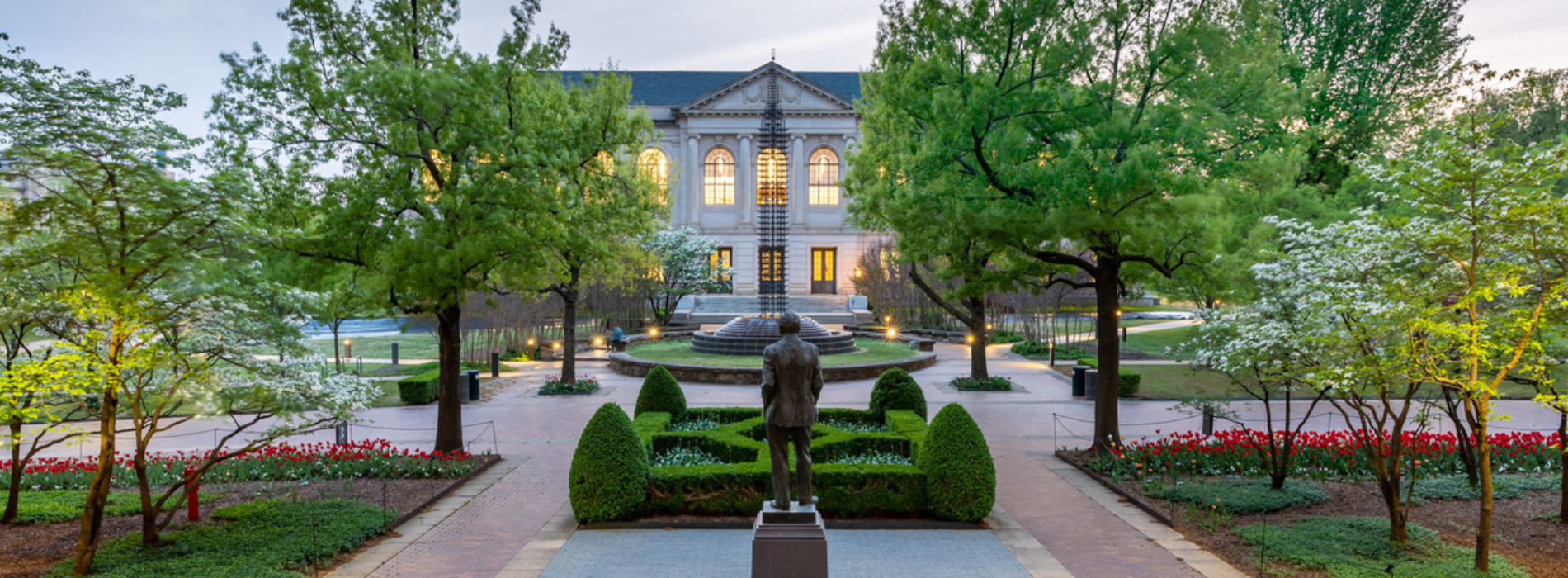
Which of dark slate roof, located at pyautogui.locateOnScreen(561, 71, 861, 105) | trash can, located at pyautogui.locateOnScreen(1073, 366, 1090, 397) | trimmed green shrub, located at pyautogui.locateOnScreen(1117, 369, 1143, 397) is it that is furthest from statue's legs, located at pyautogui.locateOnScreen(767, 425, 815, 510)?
dark slate roof, located at pyautogui.locateOnScreen(561, 71, 861, 105)

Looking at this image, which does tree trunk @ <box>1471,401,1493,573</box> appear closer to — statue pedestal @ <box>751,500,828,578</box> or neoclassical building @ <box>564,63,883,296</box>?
statue pedestal @ <box>751,500,828,578</box>

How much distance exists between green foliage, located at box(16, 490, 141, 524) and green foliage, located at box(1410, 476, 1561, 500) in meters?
17.3

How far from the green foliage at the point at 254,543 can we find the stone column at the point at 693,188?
152ft

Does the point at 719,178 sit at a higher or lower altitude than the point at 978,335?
higher

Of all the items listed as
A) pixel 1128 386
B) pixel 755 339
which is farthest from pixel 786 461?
pixel 755 339

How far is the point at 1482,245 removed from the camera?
7.46 meters

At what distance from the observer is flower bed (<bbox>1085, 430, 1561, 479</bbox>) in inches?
469

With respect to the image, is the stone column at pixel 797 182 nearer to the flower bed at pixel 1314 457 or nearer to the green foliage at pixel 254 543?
the flower bed at pixel 1314 457

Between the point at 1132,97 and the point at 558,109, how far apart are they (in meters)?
12.4

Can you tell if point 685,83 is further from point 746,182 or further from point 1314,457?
point 1314,457

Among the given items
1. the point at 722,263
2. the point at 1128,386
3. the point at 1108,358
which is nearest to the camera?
the point at 1108,358

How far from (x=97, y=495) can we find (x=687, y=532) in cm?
612

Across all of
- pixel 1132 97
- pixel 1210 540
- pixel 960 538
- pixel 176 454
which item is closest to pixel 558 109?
pixel 176 454

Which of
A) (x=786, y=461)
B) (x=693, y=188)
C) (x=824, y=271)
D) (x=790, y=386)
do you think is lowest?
(x=786, y=461)
